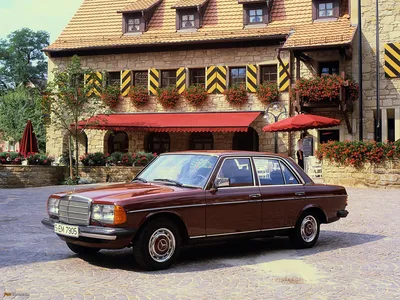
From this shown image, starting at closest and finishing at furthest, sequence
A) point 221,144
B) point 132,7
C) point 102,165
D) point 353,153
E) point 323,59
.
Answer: point 353,153 < point 102,165 < point 323,59 < point 221,144 < point 132,7

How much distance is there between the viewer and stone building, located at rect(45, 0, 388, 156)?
2478 cm

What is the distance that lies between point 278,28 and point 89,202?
21.2 m

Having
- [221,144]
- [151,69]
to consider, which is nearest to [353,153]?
[221,144]

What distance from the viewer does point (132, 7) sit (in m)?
29.1

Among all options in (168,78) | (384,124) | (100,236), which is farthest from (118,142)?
(100,236)

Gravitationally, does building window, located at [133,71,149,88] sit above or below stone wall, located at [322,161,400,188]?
above

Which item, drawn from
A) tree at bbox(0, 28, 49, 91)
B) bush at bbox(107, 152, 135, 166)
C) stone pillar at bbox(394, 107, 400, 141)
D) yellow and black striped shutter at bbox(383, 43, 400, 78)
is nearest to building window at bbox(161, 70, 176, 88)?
bush at bbox(107, 152, 135, 166)

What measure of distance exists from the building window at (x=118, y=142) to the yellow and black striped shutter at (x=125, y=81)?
6.78 feet

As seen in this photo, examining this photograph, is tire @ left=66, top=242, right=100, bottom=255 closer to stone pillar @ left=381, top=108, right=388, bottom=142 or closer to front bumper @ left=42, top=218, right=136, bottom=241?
front bumper @ left=42, top=218, right=136, bottom=241

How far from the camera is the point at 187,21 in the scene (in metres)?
28.3

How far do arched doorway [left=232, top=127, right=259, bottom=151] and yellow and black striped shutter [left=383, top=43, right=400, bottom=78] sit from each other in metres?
6.59

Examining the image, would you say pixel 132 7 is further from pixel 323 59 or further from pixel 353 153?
pixel 353 153

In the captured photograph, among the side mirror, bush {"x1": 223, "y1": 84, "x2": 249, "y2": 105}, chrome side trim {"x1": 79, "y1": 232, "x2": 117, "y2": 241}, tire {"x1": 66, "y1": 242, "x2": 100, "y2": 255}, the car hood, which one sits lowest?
tire {"x1": 66, "y1": 242, "x2": 100, "y2": 255}

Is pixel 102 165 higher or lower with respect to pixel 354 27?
lower
